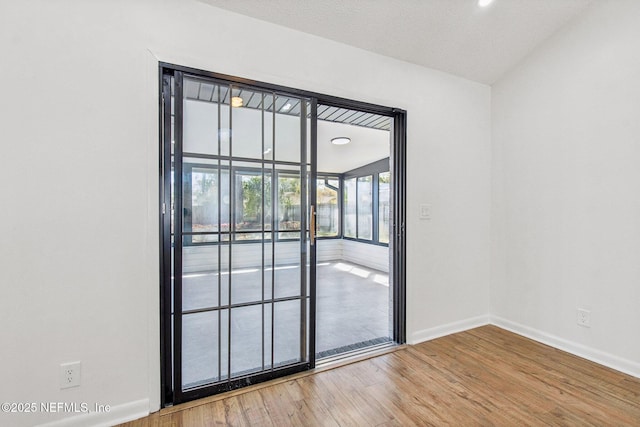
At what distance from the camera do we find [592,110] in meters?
2.58

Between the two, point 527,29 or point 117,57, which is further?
point 527,29

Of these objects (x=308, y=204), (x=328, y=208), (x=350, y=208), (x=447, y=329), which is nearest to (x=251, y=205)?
(x=308, y=204)

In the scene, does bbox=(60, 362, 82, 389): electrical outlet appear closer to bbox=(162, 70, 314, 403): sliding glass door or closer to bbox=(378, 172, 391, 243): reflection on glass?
bbox=(162, 70, 314, 403): sliding glass door

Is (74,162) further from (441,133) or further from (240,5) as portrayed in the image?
(441,133)

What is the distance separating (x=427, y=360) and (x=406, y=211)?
1285 millimetres

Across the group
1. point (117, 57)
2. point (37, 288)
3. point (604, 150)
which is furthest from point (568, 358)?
point (117, 57)

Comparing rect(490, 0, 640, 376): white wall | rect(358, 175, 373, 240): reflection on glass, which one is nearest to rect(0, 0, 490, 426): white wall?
rect(490, 0, 640, 376): white wall

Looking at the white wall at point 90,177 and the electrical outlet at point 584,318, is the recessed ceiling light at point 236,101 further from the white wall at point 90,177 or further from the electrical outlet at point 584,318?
the electrical outlet at point 584,318

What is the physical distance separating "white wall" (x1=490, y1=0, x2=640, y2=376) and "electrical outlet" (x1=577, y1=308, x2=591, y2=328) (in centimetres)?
4

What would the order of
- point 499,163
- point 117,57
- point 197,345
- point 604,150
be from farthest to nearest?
point 499,163 → point 604,150 → point 197,345 → point 117,57

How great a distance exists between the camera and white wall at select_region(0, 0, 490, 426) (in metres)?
1.62

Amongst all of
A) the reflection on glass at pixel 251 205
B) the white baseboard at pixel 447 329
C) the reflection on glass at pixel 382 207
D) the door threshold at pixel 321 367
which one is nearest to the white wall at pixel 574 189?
the white baseboard at pixel 447 329

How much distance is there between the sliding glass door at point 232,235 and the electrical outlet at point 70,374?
1.48 feet

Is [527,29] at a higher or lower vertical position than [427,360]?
higher
